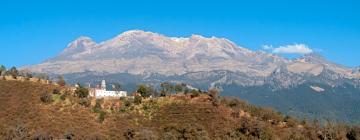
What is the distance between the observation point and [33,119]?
16062cm

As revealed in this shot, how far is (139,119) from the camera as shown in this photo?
169 meters

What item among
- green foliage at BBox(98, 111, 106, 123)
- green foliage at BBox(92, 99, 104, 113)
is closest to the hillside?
green foliage at BBox(98, 111, 106, 123)

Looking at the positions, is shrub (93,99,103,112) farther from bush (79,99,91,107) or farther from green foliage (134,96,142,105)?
green foliage (134,96,142,105)

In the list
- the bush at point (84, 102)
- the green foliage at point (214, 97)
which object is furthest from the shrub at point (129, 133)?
the green foliage at point (214, 97)

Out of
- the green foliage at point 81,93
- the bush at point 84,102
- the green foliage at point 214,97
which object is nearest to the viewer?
the bush at point 84,102

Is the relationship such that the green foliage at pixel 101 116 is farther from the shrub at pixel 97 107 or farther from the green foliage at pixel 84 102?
the green foliage at pixel 84 102

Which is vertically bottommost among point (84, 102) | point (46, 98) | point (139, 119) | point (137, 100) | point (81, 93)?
point (139, 119)

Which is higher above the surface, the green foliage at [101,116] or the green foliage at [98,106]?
the green foliage at [98,106]

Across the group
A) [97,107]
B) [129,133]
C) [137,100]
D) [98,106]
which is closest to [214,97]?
[137,100]

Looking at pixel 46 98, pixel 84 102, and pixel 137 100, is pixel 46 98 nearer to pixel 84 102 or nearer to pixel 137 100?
pixel 84 102

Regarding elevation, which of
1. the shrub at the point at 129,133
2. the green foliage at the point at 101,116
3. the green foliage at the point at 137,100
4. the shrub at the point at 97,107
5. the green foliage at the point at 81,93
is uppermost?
the green foliage at the point at 81,93

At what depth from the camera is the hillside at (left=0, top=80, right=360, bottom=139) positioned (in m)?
153

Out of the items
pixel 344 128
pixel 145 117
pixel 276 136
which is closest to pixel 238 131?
pixel 276 136

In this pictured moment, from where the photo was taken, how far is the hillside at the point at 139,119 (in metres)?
153
